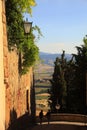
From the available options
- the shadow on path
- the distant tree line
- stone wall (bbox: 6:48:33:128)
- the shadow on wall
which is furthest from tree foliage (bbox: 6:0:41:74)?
the distant tree line

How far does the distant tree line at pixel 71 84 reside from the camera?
48.7 m

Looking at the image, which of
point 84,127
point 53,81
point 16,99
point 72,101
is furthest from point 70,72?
point 16,99

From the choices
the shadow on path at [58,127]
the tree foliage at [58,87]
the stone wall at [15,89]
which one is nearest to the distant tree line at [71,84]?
the tree foliage at [58,87]

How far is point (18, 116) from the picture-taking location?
25.6 m

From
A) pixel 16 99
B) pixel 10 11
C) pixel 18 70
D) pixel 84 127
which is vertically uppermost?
pixel 10 11

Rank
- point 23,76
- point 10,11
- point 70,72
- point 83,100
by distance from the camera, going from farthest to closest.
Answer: point 70,72 < point 83,100 < point 23,76 < point 10,11

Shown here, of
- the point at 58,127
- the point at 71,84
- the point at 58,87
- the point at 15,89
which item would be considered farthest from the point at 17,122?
the point at 58,87

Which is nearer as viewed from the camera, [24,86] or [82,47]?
[24,86]

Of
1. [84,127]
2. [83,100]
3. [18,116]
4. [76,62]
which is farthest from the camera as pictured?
[76,62]

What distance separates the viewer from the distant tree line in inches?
1917

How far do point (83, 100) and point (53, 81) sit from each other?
746cm

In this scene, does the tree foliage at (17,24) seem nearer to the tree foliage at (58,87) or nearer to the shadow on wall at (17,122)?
the shadow on wall at (17,122)

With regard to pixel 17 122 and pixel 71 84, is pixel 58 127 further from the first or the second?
pixel 71 84

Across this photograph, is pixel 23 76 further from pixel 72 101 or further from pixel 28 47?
pixel 72 101
